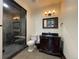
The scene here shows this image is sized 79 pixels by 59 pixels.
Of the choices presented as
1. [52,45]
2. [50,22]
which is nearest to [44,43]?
[52,45]

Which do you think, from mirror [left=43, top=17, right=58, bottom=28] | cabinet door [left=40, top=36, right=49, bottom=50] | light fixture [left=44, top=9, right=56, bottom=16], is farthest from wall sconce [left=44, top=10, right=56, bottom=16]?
cabinet door [left=40, top=36, right=49, bottom=50]

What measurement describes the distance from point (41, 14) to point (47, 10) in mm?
458

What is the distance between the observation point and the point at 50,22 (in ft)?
15.7

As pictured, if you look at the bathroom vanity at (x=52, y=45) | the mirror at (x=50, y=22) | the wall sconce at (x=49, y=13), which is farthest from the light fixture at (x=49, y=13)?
the bathroom vanity at (x=52, y=45)

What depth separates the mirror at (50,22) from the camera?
468 cm

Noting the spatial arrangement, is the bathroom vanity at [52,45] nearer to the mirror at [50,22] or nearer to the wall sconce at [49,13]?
the mirror at [50,22]

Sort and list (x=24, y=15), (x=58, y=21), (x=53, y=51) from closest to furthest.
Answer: (x=53, y=51) < (x=24, y=15) < (x=58, y=21)

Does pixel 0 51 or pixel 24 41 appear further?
pixel 24 41

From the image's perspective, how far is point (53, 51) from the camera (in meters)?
3.39

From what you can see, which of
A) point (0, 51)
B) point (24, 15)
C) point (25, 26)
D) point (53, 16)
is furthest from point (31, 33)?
point (0, 51)

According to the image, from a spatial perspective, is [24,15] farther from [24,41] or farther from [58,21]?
[58,21]

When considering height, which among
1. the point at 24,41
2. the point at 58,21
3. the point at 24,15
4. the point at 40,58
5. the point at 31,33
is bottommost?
the point at 40,58

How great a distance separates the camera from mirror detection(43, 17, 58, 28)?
4675mm

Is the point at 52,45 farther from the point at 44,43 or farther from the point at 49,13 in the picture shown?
the point at 49,13
